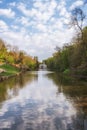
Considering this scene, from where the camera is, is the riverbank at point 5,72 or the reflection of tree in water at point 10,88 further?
the riverbank at point 5,72

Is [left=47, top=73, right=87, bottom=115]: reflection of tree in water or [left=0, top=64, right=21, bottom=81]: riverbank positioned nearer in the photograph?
[left=47, top=73, right=87, bottom=115]: reflection of tree in water

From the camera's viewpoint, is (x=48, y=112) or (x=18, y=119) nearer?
(x=18, y=119)

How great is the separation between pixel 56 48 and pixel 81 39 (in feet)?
223

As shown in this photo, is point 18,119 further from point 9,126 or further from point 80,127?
point 80,127

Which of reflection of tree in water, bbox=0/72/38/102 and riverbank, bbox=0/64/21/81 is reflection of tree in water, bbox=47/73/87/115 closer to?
reflection of tree in water, bbox=0/72/38/102

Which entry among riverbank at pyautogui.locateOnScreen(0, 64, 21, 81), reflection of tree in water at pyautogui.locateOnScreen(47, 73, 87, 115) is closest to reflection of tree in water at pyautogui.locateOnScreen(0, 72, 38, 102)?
reflection of tree in water at pyautogui.locateOnScreen(47, 73, 87, 115)

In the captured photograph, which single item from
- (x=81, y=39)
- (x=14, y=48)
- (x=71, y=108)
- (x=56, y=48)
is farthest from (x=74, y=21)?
(x=14, y=48)

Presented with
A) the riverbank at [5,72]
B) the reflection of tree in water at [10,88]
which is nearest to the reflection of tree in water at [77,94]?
the reflection of tree in water at [10,88]

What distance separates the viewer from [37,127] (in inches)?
517

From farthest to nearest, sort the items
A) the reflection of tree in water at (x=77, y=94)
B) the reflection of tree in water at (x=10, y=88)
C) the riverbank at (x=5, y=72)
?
the riverbank at (x=5, y=72) < the reflection of tree in water at (x=10, y=88) < the reflection of tree in water at (x=77, y=94)

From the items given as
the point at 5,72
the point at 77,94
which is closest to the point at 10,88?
the point at 77,94

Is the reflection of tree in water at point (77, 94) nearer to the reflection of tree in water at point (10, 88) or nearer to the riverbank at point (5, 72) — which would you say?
the reflection of tree in water at point (10, 88)

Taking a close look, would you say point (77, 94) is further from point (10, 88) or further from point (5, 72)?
point (5, 72)

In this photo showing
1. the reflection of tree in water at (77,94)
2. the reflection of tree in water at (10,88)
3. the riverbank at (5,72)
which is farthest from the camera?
the riverbank at (5,72)
